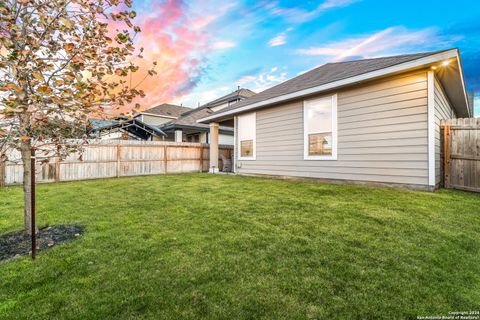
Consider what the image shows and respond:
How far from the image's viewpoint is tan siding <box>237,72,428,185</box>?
508 centimetres

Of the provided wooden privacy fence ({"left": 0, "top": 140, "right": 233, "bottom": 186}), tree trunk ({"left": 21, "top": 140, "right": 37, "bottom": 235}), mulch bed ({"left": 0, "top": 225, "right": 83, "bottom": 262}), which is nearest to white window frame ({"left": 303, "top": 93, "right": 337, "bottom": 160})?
mulch bed ({"left": 0, "top": 225, "right": 83, "bottom": 262})

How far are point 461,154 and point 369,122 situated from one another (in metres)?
2.19

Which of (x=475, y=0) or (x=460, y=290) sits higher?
(x=475, y=0)

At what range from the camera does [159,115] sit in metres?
20.6

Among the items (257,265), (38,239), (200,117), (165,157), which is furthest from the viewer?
(200,117)

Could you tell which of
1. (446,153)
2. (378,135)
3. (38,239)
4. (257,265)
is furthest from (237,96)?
(257,265)

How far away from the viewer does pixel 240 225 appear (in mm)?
3252

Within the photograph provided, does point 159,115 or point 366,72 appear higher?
point 159,115

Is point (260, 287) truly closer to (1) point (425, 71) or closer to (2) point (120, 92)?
(2) point (120, 92)

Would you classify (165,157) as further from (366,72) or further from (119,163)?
(366,72)

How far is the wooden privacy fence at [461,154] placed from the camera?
16.9 feet

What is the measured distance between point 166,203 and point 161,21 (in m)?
4.43

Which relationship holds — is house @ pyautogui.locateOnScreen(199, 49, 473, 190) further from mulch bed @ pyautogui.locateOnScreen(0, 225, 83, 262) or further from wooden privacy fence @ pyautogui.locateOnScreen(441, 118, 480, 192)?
mulch bed @ pyautogui.locateOnScreen(0, 225, 83, 262)

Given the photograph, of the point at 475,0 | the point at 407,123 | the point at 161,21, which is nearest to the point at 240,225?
the point at 407,123
